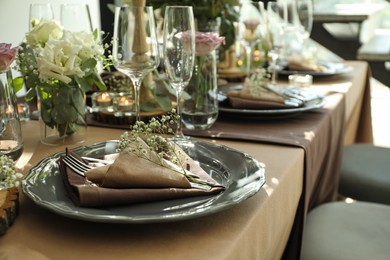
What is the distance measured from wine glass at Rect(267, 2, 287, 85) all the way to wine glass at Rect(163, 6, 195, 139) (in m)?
0.76

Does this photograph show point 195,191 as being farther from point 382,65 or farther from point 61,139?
point 382,65

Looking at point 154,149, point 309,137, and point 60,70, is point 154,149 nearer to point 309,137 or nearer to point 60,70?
point 60,70

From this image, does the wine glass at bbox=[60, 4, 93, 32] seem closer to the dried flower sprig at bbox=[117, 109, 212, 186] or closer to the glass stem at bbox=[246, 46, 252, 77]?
the dried flower sprig at bbox=[117, 109, 212, 186]

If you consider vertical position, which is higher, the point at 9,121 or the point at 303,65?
the point at 9,121

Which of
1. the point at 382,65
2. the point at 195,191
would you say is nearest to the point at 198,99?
the point at 195,191

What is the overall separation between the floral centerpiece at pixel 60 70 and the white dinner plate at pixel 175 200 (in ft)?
0.55

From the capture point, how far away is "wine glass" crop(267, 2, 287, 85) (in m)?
1.68

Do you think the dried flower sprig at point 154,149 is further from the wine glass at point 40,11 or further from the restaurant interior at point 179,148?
the wine glass at point 40,11

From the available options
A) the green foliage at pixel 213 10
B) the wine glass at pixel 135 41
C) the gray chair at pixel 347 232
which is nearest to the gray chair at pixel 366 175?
the gray chair at pixel 347 232

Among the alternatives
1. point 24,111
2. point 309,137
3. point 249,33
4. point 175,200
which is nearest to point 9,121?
point 175,200

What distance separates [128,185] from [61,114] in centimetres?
40

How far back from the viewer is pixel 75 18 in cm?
110

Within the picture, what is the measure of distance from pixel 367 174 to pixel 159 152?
3.48ft

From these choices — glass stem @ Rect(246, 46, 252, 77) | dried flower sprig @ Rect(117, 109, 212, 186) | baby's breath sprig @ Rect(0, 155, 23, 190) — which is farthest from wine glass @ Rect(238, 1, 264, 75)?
baby's breath sprig @ Rect(0, 155, 23, 190)
